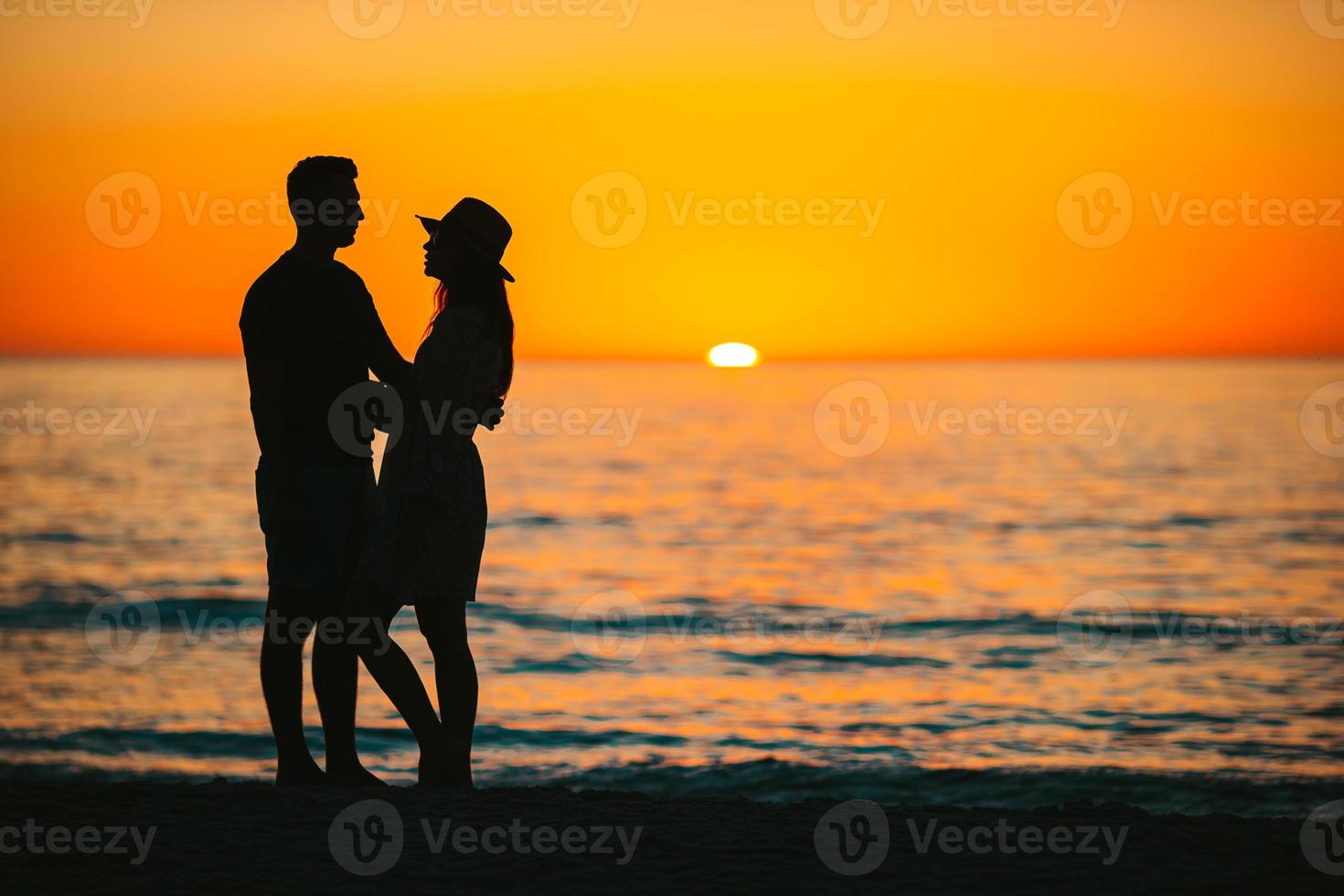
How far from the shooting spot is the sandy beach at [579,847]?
389 cm

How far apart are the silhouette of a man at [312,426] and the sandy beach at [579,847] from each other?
46 cm

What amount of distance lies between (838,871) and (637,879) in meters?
0.59

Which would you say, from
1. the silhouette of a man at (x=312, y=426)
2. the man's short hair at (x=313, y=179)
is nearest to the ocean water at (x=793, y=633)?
the silhouette of a man at (x=312, y=426)

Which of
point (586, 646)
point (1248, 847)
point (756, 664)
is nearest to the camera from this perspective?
point (1248, 847)

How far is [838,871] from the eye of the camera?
4023 mm

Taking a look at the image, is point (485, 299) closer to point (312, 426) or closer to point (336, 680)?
point (312, 426)

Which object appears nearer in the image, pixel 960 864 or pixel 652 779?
pixel 960 864

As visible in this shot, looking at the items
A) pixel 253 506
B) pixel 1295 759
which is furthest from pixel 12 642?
pixel 253 506

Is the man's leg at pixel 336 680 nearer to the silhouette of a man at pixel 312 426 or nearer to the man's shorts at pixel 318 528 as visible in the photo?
the silhouette of a man at pixel 312 426

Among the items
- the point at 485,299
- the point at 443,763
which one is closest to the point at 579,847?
the point at 443,763

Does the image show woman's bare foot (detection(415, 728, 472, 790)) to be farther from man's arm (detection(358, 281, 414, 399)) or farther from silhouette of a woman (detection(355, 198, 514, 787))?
man's arm (detection(358, 281, 414, 399))

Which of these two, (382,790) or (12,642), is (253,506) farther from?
(382,790)

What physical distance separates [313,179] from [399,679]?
5.81ft

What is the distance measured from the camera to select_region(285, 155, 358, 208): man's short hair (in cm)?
477
